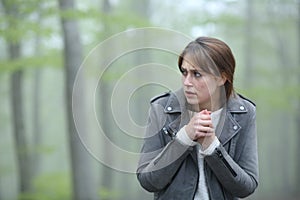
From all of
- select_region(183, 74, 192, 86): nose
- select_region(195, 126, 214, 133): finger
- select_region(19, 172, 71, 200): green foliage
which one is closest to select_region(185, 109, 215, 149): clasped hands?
select_region(195, 126, 214, 133): finger

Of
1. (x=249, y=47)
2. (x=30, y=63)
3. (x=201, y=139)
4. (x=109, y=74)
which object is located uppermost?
(x=249, y=47)

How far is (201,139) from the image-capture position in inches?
71.5

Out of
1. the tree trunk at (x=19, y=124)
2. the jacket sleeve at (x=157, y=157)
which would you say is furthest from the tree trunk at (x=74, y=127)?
the jacket sleeve at (x=157, y=157)

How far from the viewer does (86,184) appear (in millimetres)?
7371

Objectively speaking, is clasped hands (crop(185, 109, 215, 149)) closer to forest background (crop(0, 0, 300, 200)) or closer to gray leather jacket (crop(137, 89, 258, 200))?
gray leather jacket (crop(137, 89, 258, 200))

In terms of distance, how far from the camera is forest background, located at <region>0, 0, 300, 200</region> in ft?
11.1

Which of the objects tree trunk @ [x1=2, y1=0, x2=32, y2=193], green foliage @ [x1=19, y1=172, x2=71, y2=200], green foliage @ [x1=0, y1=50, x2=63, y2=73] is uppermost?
green foliage @ [x1=0, y1=50, x2=63, y2=73]

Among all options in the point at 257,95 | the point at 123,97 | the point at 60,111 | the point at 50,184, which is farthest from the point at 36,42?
the point at 123,97

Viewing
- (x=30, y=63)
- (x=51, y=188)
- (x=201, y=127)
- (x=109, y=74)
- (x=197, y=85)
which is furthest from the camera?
(x=51, y=188)

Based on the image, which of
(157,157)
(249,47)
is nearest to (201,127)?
(157,157)

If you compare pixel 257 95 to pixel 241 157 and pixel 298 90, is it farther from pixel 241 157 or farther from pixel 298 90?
pixel 241 157

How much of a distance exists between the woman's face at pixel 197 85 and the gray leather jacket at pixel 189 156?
6 centimetres

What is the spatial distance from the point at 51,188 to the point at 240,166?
910 centimetres

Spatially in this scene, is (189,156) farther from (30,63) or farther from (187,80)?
(30,63)
